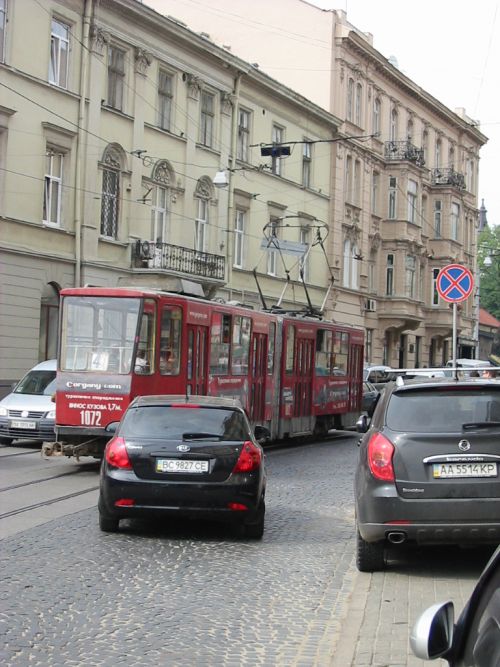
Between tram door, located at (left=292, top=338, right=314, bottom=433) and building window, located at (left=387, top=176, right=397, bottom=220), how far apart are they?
29.2 meters

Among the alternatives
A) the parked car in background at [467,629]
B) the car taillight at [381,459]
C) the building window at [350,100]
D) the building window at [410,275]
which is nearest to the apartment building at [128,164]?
the building window at [350,100]

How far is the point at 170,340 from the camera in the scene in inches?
741

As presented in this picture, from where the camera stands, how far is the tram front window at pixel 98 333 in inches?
706

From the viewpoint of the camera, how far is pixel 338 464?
20812 mm

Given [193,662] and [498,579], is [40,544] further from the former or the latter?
[498,579]

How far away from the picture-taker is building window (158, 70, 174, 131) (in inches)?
1410

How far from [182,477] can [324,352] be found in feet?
56.4

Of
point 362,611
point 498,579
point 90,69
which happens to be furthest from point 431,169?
point 498,579

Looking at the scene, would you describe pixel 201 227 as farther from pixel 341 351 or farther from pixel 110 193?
pixel 341 351

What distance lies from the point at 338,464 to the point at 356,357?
390 inches

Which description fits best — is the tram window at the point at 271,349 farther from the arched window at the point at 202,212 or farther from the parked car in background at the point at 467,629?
the parked car in background at the point at 467,629

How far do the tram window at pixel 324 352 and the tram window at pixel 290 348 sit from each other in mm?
1745

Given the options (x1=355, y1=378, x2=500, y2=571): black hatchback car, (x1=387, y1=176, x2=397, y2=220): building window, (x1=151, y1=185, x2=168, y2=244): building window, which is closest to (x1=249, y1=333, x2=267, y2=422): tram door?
(x1=151, y1=185, x2=168, y2=244): building window

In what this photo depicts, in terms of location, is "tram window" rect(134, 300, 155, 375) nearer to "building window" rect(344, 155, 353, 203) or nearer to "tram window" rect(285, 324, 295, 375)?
"tram window" rect(285, 324, 295, 375)
